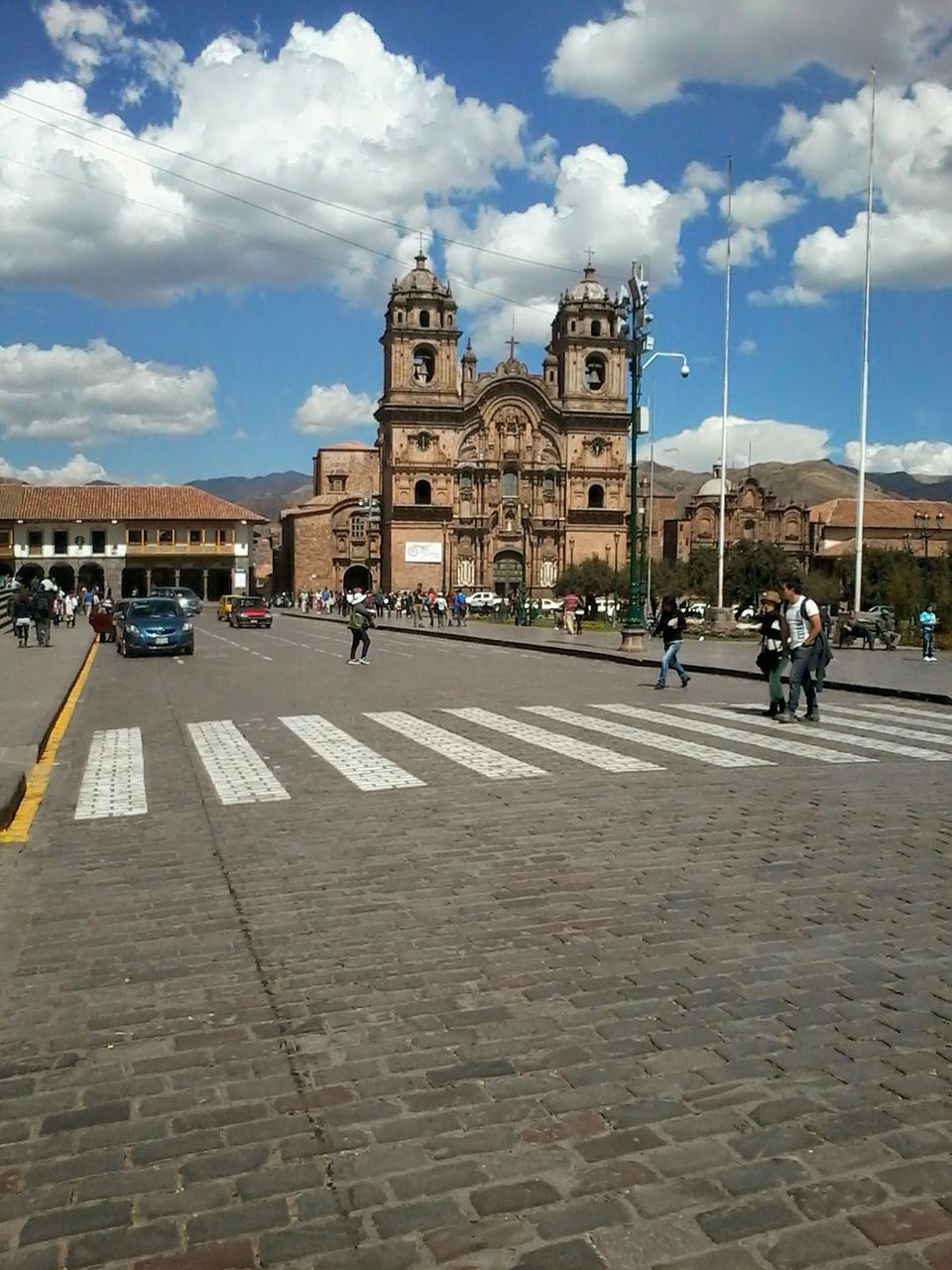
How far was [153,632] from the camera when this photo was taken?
90.9 feet

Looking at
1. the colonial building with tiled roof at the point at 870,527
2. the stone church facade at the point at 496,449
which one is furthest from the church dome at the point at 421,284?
the colonial building with tiled roof at the point at 870,527

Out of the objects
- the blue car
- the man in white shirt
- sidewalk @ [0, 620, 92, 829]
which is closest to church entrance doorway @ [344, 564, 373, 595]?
sidewalk @ [0, 620, 92, 829]

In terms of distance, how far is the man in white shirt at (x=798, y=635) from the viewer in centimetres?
1270

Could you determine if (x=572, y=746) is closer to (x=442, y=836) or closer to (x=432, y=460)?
(x=442, y=836)

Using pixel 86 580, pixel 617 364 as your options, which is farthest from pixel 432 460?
pixel 86 580

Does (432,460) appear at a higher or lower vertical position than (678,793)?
higher

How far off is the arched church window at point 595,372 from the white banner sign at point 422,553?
17.5 meters

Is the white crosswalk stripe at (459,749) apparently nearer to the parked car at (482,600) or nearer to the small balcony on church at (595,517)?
the parked car at (482,600)

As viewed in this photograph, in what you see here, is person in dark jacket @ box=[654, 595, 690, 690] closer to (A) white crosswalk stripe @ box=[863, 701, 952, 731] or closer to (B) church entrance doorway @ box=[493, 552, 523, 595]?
(A) white crosswalk stripe @ box=[863, 701, 952, 731]

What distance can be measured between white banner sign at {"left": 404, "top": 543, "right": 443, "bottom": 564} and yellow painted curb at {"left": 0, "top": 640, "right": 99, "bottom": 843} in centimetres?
6903

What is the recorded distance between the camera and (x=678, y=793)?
8.38m

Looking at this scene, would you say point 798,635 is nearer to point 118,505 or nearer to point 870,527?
point 118,505

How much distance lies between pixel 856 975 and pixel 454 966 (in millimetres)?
1640

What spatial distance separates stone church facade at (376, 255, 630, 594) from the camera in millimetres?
83312
